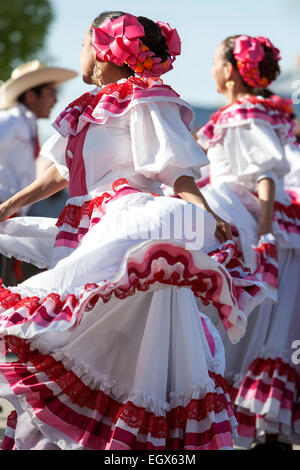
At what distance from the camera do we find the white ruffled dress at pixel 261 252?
163 inches

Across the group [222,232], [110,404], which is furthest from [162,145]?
[110,404]

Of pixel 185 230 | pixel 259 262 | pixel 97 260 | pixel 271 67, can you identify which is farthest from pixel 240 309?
pixel 271 67

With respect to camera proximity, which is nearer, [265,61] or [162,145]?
[162,145]

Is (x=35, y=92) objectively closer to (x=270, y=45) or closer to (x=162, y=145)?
(x=270, y=45)

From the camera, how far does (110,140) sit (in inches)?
114

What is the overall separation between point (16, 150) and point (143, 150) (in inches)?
134

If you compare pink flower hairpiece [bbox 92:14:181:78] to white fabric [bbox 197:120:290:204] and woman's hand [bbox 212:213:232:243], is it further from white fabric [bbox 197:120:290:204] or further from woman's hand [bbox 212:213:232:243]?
white fabric [bbox 197:120:290:204]

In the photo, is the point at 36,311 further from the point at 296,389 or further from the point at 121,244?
the point at 296,389

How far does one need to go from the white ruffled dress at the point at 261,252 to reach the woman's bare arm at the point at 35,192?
1.15 metres

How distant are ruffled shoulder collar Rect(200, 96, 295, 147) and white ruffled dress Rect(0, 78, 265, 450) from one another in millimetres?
1391

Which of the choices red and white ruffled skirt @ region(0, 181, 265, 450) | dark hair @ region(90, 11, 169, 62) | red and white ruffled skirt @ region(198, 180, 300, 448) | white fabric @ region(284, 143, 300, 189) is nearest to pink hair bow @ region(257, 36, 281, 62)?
white fabric @ region(284, 143, 300, 189)

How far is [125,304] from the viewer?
109 inches

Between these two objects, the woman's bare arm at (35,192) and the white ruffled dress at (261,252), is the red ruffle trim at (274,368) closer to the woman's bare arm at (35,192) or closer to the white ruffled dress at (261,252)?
the white ruffled dress at (261,252)

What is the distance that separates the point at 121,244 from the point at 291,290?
2086mm
